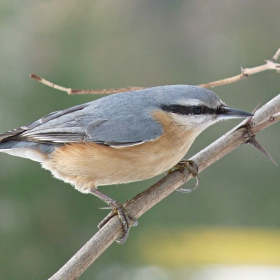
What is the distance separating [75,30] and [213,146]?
4.03 feet

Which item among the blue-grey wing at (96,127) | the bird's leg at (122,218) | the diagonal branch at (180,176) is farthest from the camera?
the blue-grey wing at (96,127)

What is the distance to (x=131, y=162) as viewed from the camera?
3.10 feet

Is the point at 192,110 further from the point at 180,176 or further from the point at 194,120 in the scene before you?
the point at 180,176

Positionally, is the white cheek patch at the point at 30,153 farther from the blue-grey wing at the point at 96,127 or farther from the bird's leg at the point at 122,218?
the bird's leg at the point at 122,218

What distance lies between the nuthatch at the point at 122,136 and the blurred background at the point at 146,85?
0.66 m

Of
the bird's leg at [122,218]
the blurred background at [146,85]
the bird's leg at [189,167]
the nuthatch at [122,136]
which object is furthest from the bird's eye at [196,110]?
the blurred background at [146,85]

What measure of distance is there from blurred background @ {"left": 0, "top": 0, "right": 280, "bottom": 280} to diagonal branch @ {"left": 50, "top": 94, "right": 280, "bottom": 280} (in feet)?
2.27

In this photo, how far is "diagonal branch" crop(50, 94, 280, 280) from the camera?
77 centimetres

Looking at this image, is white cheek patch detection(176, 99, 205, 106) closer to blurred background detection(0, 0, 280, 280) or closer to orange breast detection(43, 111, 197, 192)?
orange breast detection(43, 111, 197, 192)

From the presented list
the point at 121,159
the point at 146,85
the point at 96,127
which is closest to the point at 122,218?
the point at 121,159

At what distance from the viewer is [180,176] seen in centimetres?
93

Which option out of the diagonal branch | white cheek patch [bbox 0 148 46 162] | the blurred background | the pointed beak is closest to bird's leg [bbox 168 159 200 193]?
the diagonal branch

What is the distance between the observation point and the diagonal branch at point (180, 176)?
77 cm

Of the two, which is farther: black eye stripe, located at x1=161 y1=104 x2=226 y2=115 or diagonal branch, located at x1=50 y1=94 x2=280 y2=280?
black eye stripe, located at x1=161 y1=104 x2=226 y2=115
